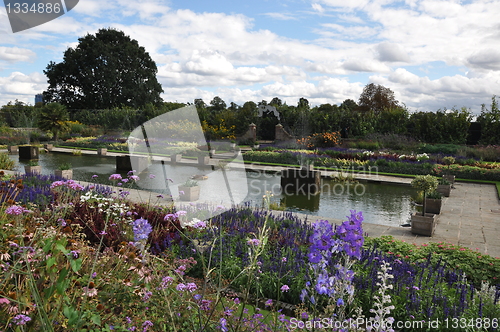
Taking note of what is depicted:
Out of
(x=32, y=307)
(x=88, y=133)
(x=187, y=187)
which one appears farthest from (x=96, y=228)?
(x=88, y=133)

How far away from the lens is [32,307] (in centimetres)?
196

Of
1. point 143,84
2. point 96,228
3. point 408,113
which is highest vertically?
point 143,84

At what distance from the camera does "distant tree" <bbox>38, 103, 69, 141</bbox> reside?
21.9 metres

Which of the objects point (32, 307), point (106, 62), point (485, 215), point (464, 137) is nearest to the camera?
point (32, 307)

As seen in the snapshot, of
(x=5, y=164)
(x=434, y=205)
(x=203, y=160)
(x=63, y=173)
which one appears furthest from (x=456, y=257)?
(x=5, y=164)

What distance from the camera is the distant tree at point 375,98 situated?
146 feet

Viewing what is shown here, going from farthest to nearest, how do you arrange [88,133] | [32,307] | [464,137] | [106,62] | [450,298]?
[106,62] < [88,133] < [464,137] < [450,298] < [32,307]

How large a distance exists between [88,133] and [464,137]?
25.1m

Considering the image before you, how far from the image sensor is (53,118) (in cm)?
2220

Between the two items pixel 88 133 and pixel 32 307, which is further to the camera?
pixel 88 133

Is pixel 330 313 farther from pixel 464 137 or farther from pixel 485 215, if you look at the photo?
pixel 464 137

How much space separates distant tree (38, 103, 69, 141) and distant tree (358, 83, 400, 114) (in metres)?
33.5

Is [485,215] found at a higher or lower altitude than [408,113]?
lower

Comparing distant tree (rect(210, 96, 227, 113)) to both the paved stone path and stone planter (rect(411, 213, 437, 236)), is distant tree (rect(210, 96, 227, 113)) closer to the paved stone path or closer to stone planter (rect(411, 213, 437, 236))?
the paved stone path
